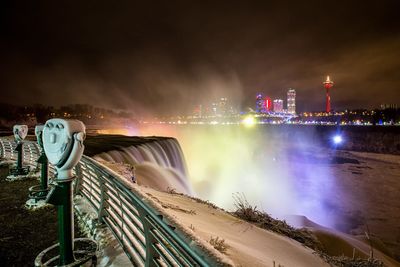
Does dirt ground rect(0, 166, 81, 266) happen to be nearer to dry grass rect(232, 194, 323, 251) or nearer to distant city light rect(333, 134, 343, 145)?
dry grass rect(232, 194, 323, 251)

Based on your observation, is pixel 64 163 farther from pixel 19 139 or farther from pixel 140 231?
pixel 19 139

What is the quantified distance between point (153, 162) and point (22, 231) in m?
12.6

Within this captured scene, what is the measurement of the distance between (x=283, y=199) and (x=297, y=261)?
21.1 m

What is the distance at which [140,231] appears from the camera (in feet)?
9.91

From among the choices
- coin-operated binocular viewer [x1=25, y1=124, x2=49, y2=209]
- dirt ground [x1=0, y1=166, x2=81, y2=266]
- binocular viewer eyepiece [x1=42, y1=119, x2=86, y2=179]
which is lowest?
dirt ground [x1=0, y1=166, x2=81, y2=266]

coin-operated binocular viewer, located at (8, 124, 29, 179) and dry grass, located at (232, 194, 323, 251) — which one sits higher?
coin-operated binocular viewer, located at (8, 124, 29, 179)

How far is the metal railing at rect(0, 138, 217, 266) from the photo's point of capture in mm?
1897

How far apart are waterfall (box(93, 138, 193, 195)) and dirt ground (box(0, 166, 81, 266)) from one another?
Result: 12.3 ft

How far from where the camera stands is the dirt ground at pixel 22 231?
13.1ft

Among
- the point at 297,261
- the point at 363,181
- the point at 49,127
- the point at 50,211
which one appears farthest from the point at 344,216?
the point at 49,127

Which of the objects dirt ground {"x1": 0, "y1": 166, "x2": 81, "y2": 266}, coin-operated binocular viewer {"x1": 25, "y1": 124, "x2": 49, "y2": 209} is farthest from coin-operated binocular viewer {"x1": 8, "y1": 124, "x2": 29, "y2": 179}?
coin-operated binocular viewer {"x1": 25, "y1": 124, "x2": 49, "y2": 209}

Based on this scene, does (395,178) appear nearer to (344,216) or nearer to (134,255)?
(344,216)

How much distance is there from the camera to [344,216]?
20234 mm

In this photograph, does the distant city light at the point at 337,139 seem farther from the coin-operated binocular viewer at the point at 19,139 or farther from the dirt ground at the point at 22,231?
the dirt ground at the point at 22,231
